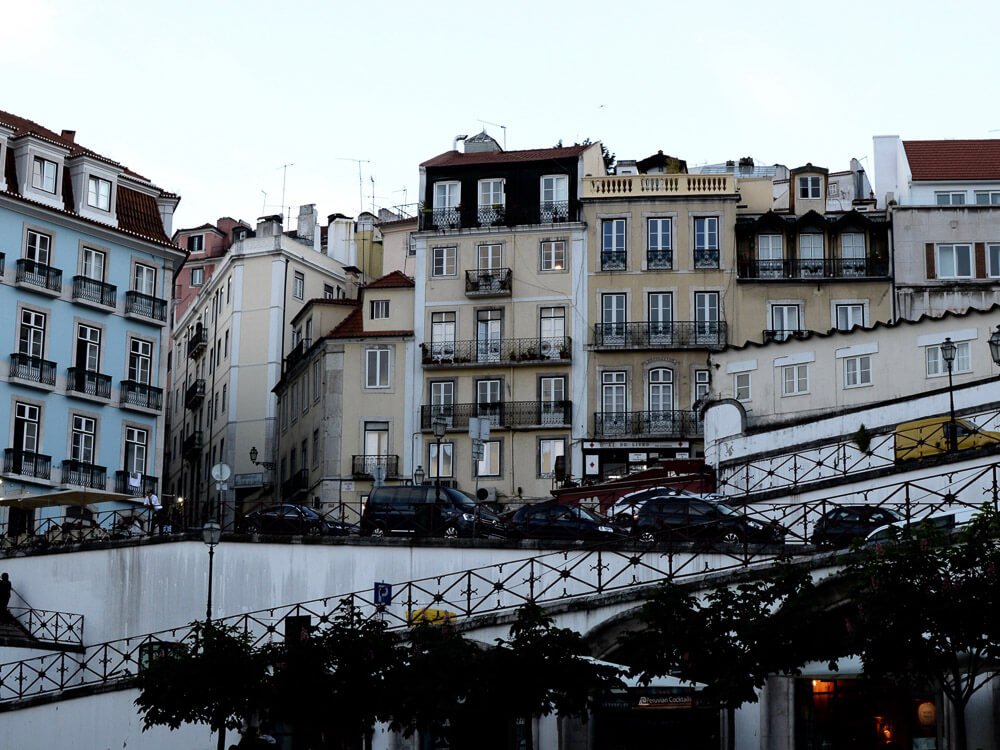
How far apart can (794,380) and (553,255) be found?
1542 centimetres

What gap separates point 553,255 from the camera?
73.8m

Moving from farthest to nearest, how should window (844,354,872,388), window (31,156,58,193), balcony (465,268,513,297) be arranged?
1. balcony (465,268,513,297)
2. window (31,156,58,193)
3. window (844,354,872,388)

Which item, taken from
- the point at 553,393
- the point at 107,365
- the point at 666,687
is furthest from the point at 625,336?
the point at 666,687

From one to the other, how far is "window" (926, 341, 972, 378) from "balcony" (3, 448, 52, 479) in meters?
27.8

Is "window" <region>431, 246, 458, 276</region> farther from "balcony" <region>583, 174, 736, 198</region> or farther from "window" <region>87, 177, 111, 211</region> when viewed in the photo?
"window" <region>87, 177, 111, 211</region>

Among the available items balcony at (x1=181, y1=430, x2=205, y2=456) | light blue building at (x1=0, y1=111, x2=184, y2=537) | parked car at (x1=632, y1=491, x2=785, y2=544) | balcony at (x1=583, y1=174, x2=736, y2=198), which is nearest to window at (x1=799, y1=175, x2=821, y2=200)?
balcony at (x1=583, y1=174, x2=736, y2=198)

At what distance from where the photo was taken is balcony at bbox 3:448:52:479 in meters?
61.7

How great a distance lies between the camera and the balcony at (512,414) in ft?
234

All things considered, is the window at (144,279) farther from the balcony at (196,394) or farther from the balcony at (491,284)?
the balcony at (196,394)

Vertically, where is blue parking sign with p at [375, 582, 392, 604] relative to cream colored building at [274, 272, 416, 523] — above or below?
below

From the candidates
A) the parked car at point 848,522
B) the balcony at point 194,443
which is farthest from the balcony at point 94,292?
the parked car at point 848,522

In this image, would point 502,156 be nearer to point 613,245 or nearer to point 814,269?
point 613,245

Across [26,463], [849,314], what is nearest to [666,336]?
[849,314]

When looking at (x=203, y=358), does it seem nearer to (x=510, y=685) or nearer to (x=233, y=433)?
(x=233, y=433)
